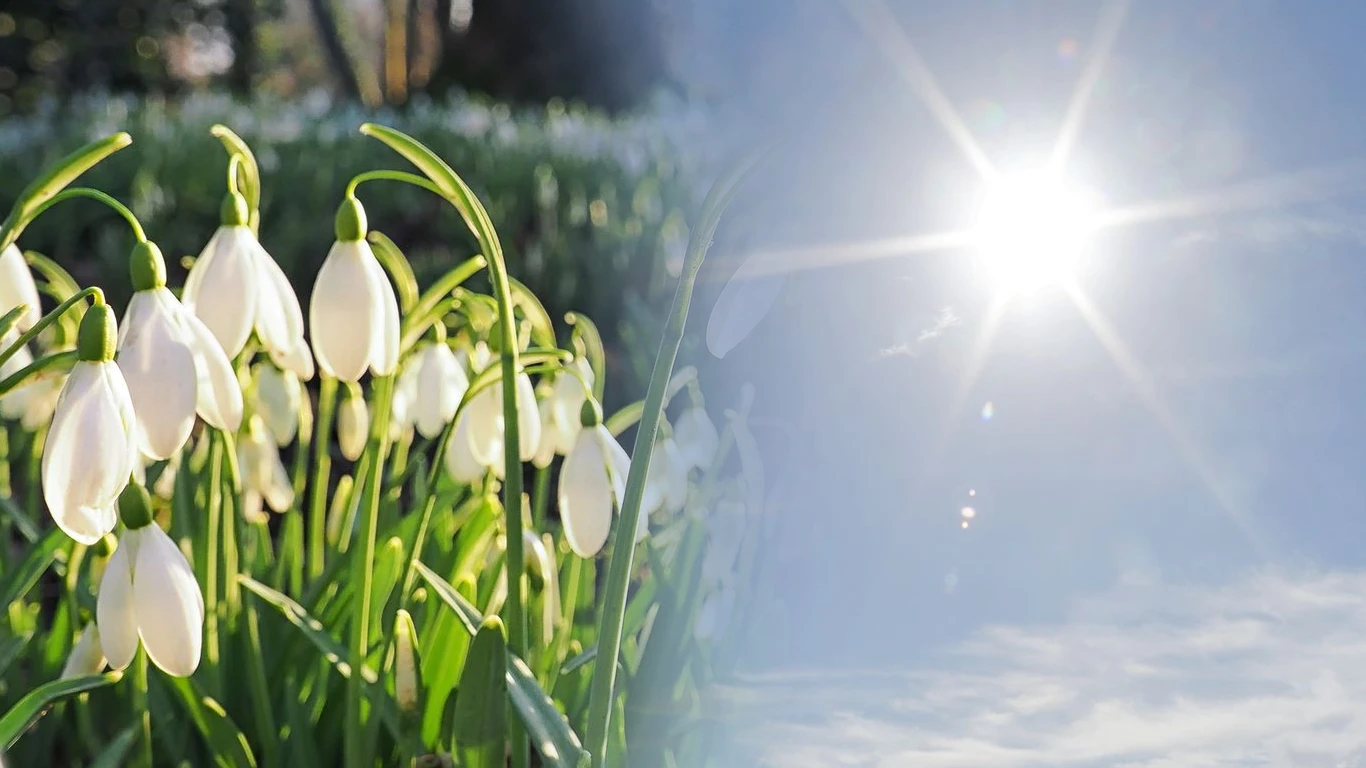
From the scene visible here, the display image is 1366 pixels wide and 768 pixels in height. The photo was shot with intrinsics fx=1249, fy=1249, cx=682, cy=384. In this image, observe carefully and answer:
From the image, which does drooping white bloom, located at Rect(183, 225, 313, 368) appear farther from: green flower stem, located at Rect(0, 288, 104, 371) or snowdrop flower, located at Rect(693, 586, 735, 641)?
snowdrop flower, located at Rect(693, 586, 735, 641)

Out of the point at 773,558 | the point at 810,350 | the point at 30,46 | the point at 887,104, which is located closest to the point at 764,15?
the point at 887,104

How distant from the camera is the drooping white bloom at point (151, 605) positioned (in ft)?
2.44

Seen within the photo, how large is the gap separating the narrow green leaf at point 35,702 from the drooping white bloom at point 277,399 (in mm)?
447

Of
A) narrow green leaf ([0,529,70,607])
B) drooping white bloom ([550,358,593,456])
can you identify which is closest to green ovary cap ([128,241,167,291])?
narrow green leaf ([0,529,70,607])

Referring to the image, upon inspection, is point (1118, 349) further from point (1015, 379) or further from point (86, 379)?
point (86, 379)

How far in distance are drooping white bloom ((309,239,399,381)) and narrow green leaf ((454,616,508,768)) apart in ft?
0.69

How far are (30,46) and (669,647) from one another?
9053 mm

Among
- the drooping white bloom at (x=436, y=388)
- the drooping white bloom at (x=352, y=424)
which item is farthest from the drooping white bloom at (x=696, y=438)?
the drooping white bloom at (x=352, y=424)

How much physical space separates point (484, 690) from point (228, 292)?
0.31 m

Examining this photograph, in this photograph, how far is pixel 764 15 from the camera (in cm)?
90

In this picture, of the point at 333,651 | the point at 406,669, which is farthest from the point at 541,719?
the point at 333,651

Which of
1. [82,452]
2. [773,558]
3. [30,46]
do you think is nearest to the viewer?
[82,452]

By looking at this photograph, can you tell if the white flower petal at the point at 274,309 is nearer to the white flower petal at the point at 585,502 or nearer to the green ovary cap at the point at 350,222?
the green ovary cap at the point at 350,222

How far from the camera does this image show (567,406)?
1.15 m
